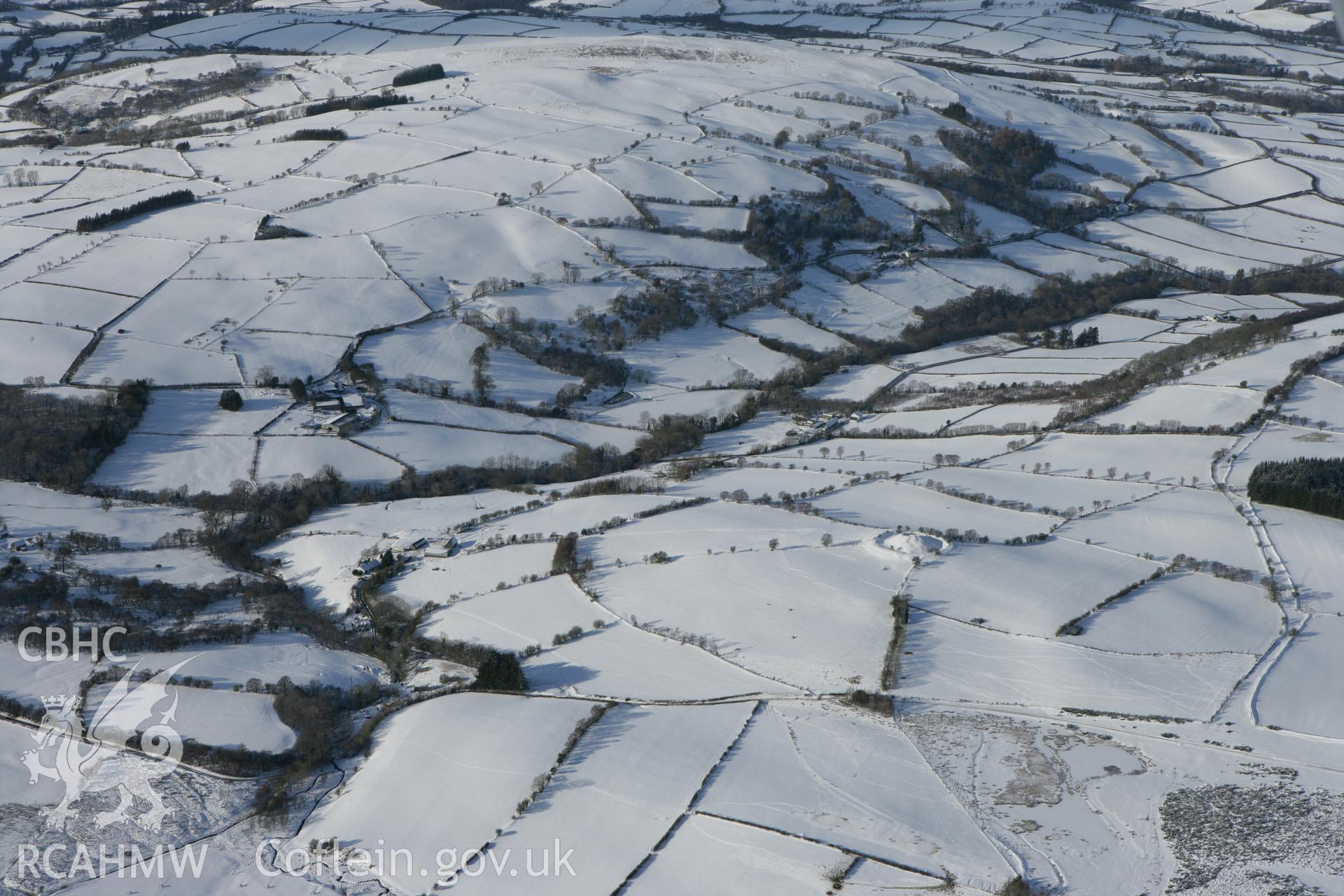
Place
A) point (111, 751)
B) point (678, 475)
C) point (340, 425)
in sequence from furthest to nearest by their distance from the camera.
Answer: point (340, 425)
point (678, 475)
point (111, 751)

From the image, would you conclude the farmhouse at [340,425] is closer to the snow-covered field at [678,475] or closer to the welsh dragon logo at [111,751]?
the snow-covered field at [678,475]

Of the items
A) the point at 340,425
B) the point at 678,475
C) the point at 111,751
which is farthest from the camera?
the point at 340,425

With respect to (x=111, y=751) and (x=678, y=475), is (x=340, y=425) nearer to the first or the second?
(x=678, y=475)

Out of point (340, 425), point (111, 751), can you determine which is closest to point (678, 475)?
point (340, 425)

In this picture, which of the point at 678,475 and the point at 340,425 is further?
the point at 340,425

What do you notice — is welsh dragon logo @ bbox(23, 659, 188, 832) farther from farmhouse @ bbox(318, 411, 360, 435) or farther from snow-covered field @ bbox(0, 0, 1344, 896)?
farmhouse @ bbox(318, 411, 360, 435)

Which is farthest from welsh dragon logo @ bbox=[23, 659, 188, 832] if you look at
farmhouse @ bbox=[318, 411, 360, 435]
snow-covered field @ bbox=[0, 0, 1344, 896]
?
farmhouse @ bbox=[318, 411, 360, 435]

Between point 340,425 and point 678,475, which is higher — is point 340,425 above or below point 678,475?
above

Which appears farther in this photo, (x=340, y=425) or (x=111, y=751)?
(x=340, y=425)

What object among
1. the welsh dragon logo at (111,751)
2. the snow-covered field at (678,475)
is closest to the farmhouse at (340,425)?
the snow-covered field at (678,475)
